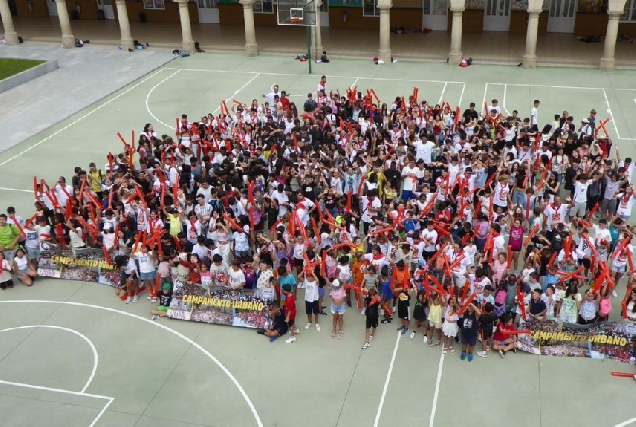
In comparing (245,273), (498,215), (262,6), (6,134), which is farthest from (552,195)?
(262,6)

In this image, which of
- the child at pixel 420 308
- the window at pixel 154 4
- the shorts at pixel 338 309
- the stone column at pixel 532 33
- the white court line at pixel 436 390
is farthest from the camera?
the window at pixel 154 4

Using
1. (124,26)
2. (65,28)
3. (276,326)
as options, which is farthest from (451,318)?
(65,28)

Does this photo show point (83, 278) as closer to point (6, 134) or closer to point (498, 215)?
point (498, 215)

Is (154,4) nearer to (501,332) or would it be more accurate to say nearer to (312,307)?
(312,307)

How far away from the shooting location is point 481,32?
36.6m

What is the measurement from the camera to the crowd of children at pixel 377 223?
13328 millimetres

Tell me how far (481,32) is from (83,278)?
28176mm

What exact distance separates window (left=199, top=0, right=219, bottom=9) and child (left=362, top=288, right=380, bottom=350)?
3162 cm

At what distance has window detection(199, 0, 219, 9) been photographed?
40.5m

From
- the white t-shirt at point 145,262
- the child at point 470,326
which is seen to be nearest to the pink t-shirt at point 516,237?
the child at point 470,326

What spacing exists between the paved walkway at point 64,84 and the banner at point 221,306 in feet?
45.7

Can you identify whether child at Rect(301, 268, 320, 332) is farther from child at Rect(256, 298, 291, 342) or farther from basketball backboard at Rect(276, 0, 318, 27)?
basketball backboard at Rect(276, 0, 318, 27)

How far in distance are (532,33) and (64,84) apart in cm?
2259

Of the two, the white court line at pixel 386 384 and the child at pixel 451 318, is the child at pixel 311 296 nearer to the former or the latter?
the white court line at pixel 386 384
